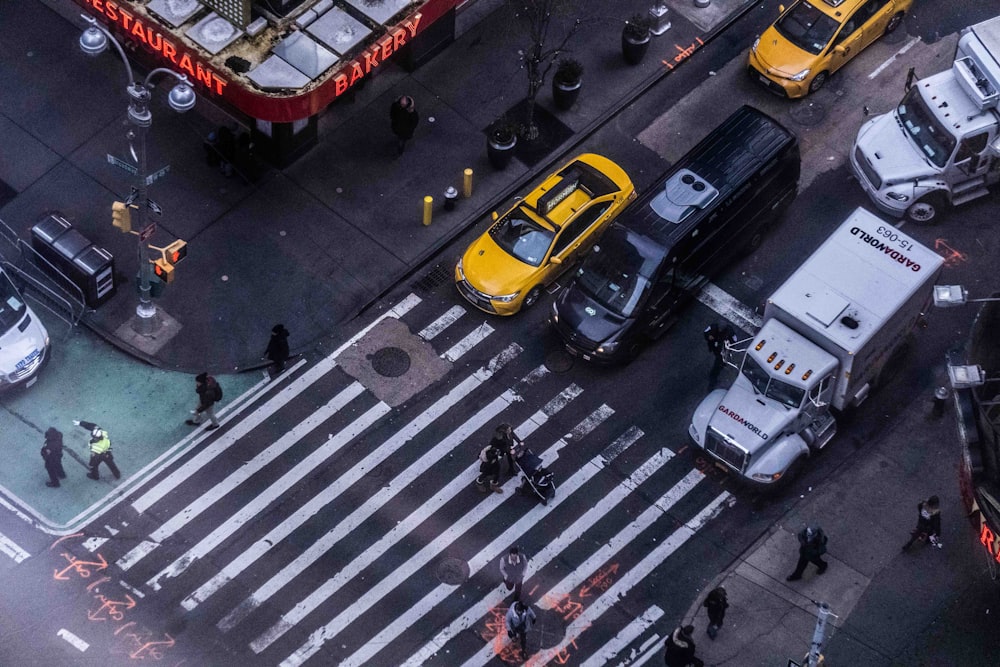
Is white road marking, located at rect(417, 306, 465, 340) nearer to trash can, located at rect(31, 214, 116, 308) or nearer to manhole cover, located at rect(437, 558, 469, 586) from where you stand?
manhole cover, located at rect(437, 558, 469, 586)

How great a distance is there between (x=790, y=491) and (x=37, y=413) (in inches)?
620

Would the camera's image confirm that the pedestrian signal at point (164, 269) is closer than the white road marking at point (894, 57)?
Yes

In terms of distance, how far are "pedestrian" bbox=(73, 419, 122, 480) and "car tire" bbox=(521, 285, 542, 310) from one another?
31.0 ft

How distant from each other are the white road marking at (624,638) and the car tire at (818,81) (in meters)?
14.9

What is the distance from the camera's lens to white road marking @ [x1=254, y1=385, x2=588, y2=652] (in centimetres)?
3206

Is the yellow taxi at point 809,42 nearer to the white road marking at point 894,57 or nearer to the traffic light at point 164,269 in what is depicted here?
the white road marking at point 894,57

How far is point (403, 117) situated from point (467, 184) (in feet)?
7.02

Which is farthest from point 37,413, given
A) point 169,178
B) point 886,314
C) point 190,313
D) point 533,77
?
point 886,314

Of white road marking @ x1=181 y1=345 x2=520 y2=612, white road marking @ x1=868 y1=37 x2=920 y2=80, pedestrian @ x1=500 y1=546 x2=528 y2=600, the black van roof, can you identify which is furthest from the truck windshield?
white road marking @ x1=868 y1=37 x2=920 y2=80

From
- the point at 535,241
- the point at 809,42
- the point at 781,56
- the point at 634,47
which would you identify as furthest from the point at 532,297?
the point at 809,42

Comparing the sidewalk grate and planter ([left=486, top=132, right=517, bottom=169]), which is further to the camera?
planter ([left=486, top=132, right=517, bottom=169])

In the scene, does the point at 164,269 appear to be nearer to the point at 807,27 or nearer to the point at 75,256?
the point at 75,256

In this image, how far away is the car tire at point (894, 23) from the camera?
1642 inches

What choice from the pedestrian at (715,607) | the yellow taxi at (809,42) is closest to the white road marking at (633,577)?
the pedestrian at (715,607)
